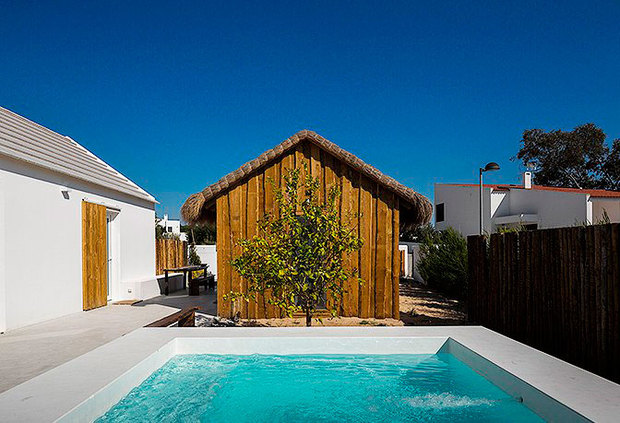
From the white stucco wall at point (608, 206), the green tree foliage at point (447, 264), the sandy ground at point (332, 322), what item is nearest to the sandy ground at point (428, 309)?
the green tree foliage at point (447, 264)

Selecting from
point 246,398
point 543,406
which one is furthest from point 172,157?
point 543,406

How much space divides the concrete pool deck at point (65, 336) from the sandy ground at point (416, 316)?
Result: 96.4 inches

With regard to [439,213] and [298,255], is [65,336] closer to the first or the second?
[298,255]

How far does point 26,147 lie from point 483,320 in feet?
30.4

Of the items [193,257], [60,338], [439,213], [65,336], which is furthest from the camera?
[439,213]

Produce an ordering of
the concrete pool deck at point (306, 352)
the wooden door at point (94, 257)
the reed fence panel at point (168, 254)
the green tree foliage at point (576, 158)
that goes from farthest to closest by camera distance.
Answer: the green tree foliage at point (576, 158)
the reed fence panel at point (168, 254)
the wooden door at point (94, 257)
the concrete pool deck at point (306, 352)

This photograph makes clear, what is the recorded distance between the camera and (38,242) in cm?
905

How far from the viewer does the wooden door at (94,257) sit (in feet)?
35.1

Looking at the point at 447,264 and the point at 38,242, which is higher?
the point at 38,242

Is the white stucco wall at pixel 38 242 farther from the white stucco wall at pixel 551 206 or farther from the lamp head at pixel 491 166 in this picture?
the white stucco wall at pixel 551 206

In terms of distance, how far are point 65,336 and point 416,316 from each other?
663cm

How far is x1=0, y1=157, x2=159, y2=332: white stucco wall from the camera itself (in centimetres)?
815

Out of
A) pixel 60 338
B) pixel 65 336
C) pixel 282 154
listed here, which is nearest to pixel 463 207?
pixel 282 154

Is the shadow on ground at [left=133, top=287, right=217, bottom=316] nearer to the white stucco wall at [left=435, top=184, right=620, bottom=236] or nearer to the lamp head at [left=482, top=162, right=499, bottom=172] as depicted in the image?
the lamp head at [left=482, top=162, right=499, bottom=172]
